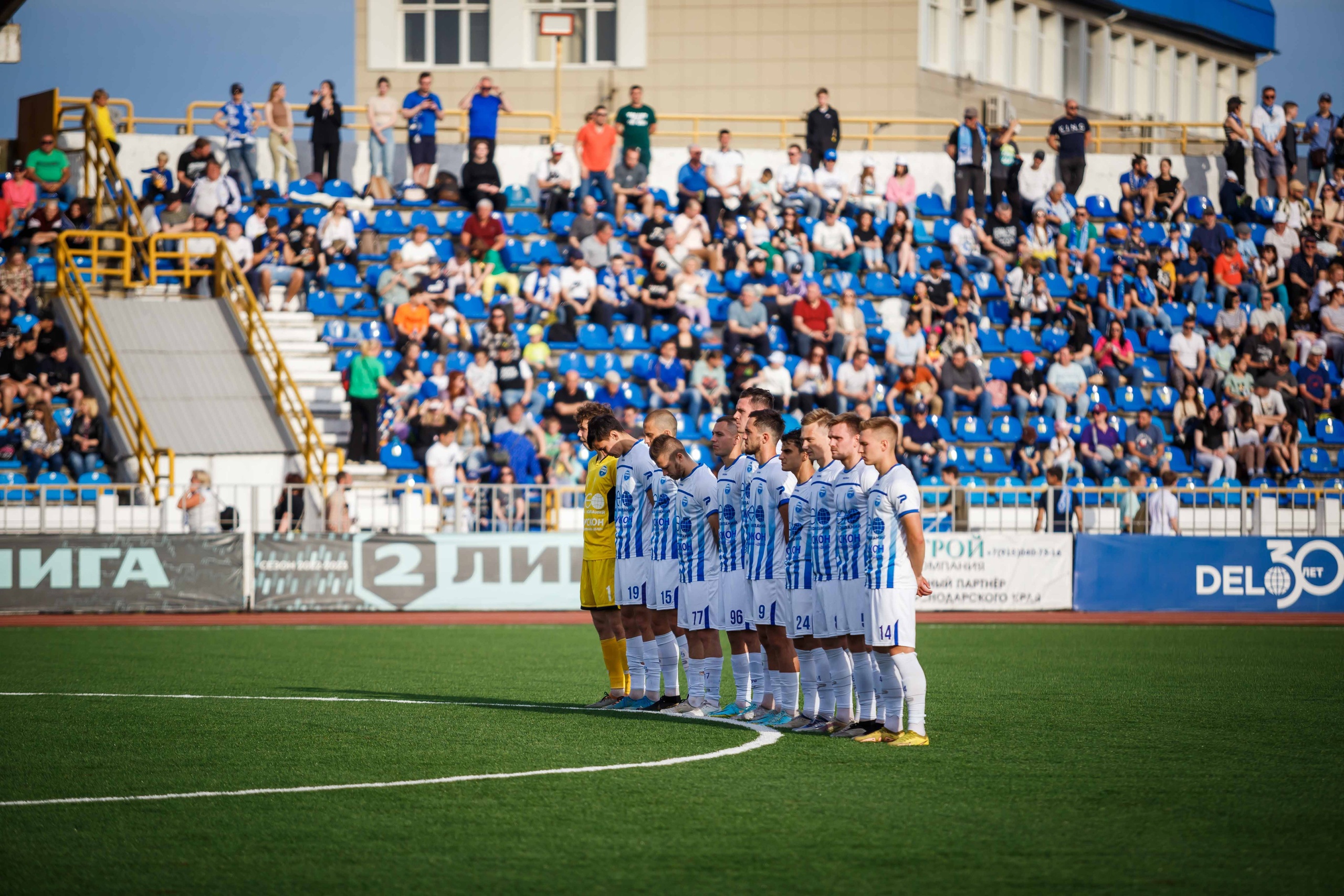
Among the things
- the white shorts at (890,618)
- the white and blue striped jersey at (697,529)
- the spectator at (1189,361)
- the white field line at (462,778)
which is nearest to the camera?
the white field line at (462,778)

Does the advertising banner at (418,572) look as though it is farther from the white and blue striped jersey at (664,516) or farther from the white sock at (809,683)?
the white sock at (809,683)

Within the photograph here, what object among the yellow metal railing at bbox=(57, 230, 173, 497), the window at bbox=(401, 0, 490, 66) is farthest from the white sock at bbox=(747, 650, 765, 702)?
the window at bbox=(401, 0, 490, 66)

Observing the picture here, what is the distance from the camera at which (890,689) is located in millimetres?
9312

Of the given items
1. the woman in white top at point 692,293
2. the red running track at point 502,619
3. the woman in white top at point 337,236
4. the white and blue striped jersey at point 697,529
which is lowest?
the red running track at point 502,619

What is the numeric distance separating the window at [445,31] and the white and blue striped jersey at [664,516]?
29.4 metres

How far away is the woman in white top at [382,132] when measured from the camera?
27.5 meters

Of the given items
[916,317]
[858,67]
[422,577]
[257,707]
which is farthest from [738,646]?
[858,67]

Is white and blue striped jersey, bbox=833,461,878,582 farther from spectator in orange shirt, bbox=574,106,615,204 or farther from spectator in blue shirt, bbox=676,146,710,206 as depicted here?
spectator in blue shirt, bbox=676,146,710,206

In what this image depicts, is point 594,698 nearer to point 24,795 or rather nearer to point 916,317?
point 24,795

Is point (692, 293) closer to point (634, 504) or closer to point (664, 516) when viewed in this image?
point (634, 504)

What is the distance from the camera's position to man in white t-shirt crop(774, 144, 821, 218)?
1123 inches

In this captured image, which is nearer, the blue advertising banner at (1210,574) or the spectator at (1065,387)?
the blue advertising banner at (1210,574)

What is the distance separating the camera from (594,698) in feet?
39.1

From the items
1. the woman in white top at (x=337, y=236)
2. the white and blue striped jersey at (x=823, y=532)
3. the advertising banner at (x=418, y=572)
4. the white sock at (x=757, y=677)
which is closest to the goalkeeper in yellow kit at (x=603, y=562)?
the white sock at (x=757, y=677)
